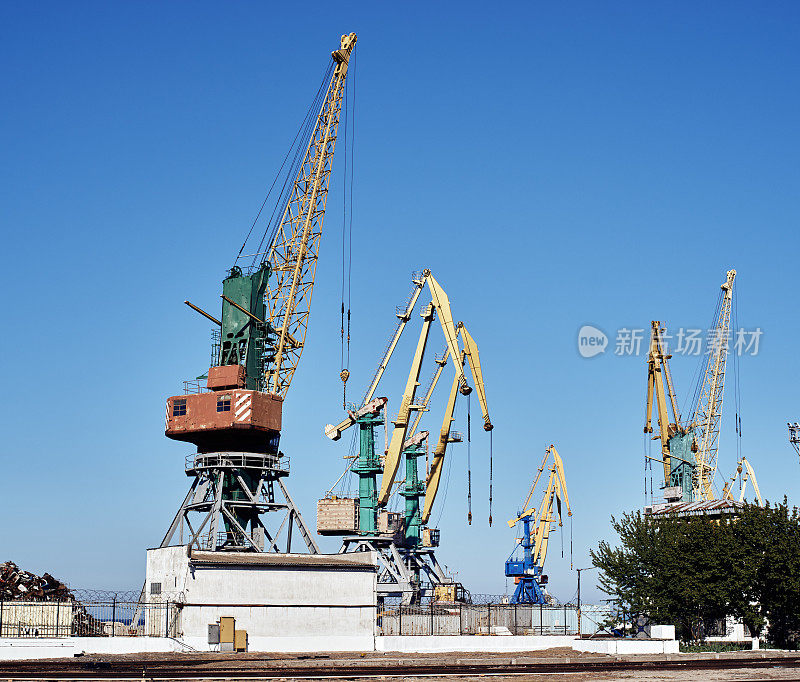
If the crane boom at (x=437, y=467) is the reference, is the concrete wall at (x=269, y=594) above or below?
below

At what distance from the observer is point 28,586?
81.6 meters

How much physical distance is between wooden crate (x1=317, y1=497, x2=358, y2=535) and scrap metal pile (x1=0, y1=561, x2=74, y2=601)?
35556mm

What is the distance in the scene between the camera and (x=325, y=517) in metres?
114

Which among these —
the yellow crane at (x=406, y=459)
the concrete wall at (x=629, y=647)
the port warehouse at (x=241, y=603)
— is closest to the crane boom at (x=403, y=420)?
the yellow crane at (x=406, y=459)

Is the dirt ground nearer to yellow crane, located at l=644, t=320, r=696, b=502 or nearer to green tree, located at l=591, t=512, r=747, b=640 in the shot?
A: green tree, located at l=591, t=512, r=747, b=640

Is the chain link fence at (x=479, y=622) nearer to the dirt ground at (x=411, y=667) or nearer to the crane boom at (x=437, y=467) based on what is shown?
the dirt ground at (x=411, y=667)

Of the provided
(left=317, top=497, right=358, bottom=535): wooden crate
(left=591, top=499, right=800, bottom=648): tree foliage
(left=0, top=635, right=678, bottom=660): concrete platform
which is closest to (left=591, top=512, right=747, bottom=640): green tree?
(left=591, top=499, right=800, bottom=648): tree foliage

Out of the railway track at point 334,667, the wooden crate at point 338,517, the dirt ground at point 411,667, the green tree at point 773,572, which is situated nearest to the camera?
the railway track at point 334,667

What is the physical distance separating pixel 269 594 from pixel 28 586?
22508 millimetres

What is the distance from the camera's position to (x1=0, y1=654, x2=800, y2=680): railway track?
44.1 meters

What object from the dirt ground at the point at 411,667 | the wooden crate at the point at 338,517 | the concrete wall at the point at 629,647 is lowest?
the concrete wall at the point at 629,647

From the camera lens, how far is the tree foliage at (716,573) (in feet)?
248

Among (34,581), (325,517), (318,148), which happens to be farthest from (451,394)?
(34,581)

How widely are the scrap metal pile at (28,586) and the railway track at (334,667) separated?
25.9 meters
